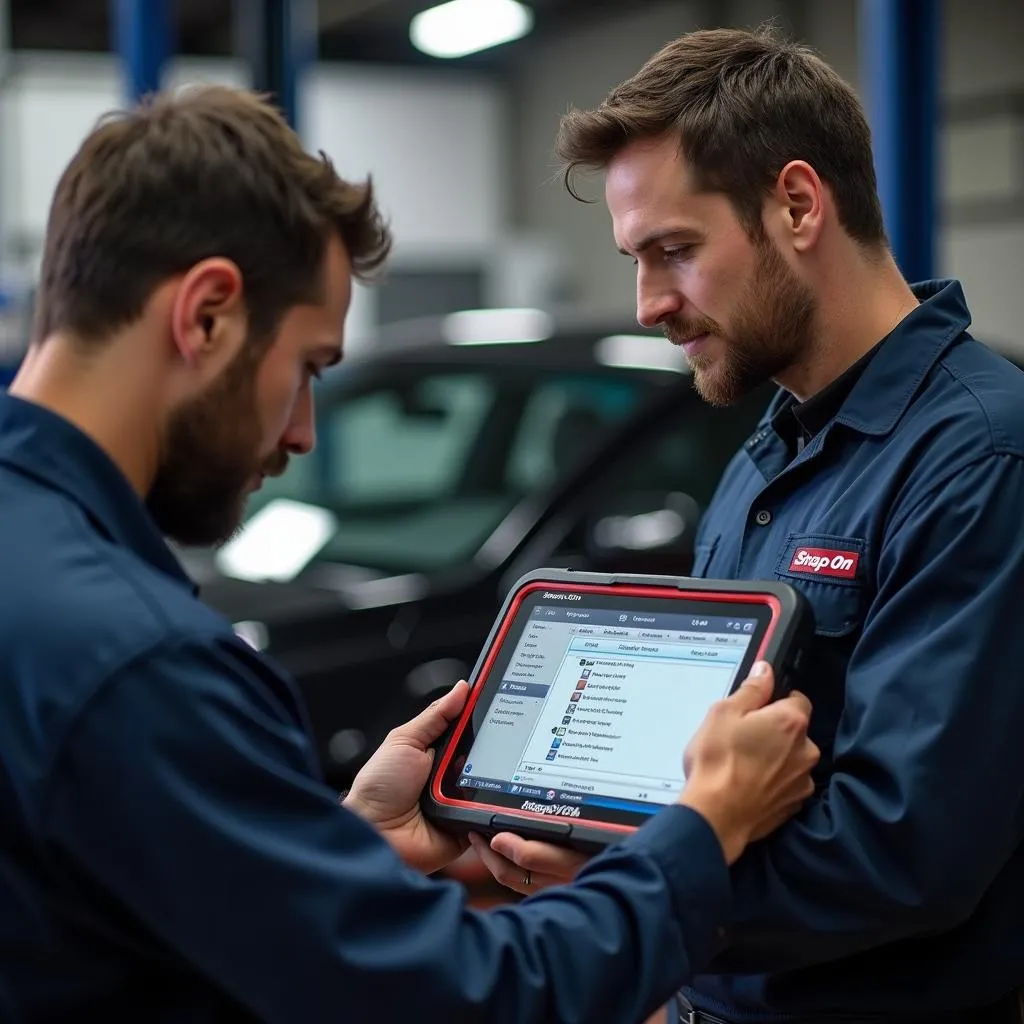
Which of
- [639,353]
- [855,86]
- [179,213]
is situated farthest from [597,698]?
[855,86]

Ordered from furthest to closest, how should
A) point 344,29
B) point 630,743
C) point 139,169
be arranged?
point 344,29
point 630,743
point 139,169

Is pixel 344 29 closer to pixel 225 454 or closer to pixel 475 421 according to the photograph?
pixel 475 421

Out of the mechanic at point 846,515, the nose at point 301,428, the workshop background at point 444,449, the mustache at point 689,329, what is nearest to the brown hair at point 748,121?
the mechanic at point 846,515

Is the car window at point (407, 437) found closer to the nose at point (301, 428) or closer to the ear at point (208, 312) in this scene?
the nose at point (301, 428)

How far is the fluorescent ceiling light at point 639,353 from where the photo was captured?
3.98 meters

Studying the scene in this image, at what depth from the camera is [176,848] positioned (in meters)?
1.20

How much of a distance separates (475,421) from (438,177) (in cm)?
1051

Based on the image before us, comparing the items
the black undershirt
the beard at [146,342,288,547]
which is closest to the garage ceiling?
the black undershirt

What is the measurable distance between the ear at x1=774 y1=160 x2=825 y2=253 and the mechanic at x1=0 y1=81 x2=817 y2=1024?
0.53 meters

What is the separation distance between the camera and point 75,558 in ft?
4.08

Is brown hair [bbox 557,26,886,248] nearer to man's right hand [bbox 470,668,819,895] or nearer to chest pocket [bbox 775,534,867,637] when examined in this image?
chest pocket [bbox 775,534,867,637]

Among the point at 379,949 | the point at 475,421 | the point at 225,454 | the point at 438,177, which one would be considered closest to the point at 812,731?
the point at 379,949

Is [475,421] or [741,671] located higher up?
[741,671]

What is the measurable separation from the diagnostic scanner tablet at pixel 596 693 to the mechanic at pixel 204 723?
79 mm
